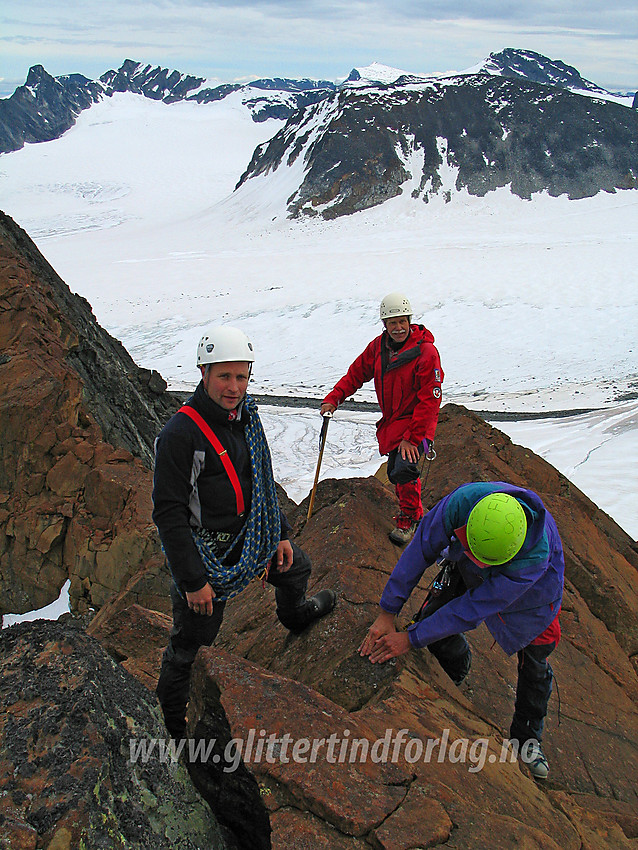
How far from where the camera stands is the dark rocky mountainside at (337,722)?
7.74 ft

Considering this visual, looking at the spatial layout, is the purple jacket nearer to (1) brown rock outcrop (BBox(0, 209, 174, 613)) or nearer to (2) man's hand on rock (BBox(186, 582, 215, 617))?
(2) man's hand on rock (BBox(186, 582, 215, 617))

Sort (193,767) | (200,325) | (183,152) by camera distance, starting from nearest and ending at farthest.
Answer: (193,767)
(200,325)
(183,152)

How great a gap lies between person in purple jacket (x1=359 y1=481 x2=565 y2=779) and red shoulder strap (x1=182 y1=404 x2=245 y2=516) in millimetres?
942

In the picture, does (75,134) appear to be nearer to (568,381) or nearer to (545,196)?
(545,196)

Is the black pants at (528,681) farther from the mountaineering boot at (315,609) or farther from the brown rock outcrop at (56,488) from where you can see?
the brown rock outcrop at (56,488)

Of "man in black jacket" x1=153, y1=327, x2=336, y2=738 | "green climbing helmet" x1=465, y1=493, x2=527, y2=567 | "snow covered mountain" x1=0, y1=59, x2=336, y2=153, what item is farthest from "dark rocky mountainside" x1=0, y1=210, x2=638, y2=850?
"snow covered mountain" x1=0, y1=59, x2=336, y2=153

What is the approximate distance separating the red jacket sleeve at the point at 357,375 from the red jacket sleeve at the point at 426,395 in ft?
1.34

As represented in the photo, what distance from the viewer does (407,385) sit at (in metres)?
4.96

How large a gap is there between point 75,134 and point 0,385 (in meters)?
110

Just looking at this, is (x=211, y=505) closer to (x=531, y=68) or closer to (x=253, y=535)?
(x=253, y=535)

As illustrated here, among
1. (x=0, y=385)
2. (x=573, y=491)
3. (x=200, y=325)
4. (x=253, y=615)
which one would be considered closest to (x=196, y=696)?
(x=253, y=615)

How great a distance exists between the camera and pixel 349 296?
32.6 m

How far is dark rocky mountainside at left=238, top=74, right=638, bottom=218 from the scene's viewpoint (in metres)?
54.6

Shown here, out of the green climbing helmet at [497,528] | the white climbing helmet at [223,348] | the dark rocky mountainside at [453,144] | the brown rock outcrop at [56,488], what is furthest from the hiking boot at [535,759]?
the dark rocky mountainside at [453,144]
